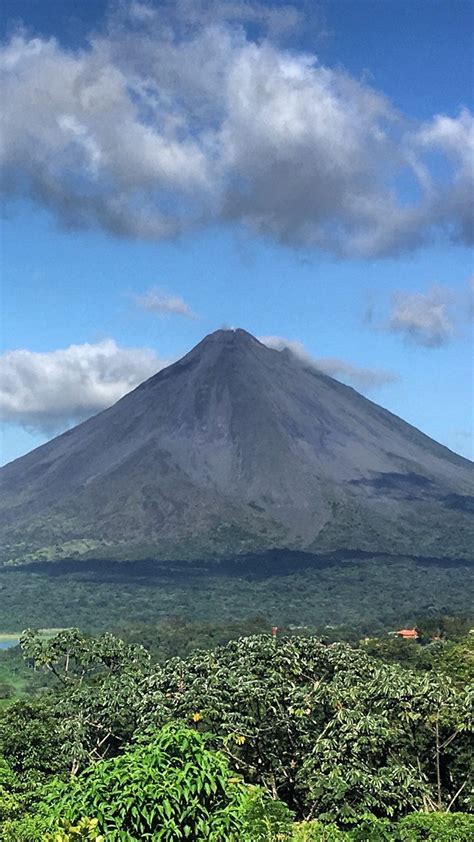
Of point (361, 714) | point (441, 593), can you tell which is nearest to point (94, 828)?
point (361, 714)

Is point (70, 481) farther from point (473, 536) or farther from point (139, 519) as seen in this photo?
point (473, 536)

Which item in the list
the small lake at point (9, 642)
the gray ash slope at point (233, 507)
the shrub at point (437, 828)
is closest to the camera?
the shrub at point (437, 828)

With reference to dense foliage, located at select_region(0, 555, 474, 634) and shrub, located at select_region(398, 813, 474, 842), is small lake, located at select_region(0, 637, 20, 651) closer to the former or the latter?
dense foliage, located at select_region(0, 555, 474, 634)

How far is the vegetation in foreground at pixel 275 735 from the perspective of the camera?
1211 cm

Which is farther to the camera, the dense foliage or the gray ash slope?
the gray ash slope

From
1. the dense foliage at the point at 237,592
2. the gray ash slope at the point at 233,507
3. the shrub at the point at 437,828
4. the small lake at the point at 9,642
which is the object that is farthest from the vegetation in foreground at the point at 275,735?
the gray ash slope at the point at 233,507

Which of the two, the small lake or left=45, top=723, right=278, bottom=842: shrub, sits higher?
left=45, top=723, right=278, bottom=842: shrub

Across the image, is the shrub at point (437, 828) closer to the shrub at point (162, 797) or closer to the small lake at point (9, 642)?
the shrub at point (162, 797)

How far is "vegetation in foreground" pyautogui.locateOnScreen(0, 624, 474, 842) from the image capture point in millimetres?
12109

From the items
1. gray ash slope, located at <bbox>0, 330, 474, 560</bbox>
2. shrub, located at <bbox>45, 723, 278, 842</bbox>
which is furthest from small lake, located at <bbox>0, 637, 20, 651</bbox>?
shrub, located at <bbox>45, 723, 278, 842</bbox>

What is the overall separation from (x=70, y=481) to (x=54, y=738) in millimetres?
177050

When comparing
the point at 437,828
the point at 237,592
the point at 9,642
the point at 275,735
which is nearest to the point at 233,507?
the point at 237,592

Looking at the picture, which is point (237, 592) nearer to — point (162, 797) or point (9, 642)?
point (9, 642)

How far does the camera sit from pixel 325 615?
116m
